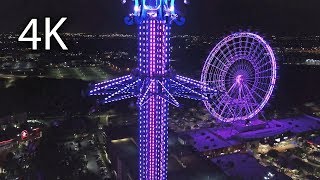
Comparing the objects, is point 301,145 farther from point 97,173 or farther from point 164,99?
point 164,99

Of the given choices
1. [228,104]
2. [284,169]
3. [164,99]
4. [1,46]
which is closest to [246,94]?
[228,104]

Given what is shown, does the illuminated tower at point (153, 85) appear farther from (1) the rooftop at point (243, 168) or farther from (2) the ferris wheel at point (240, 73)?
(2) the ferris wheel at point (240, 73)

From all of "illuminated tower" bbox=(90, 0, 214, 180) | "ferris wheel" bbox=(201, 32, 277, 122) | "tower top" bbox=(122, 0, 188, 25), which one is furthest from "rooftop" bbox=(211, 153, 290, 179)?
"tower top" bbox=(122, 0, 188, 25)

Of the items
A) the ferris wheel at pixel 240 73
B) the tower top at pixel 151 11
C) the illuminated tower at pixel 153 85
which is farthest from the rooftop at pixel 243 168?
the tower top at pixel 151 11

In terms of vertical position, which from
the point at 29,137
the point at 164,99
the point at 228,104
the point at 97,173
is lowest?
the point at 97,173

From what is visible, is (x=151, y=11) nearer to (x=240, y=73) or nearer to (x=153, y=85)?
(x=153, y=85)

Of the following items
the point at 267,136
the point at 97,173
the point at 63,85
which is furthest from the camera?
the point at 63,85

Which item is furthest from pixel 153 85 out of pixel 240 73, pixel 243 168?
pixel 240 73

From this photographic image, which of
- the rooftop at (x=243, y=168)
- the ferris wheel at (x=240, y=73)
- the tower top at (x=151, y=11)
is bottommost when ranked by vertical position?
the rooftop at (x=243, y=168)
